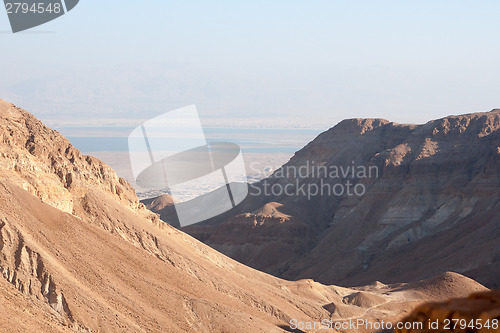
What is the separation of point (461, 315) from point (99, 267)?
33586 mm

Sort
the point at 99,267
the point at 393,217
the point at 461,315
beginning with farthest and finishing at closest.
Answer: the point at 393,217
the point at 99,267
the point at 461,315

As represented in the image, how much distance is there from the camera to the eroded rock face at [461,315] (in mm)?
3117

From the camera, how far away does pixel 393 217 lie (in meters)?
91.2

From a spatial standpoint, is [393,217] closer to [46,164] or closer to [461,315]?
[46,164]

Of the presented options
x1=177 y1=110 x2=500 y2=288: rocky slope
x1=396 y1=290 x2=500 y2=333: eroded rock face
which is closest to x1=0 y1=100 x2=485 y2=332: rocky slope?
x1=396 y1=290 x2=500 y2=333: eroded rock face

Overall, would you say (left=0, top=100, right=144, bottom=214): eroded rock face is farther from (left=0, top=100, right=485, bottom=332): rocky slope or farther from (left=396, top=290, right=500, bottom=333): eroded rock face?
(left=396, top=290, right=500, bottom=333): eroded rock face

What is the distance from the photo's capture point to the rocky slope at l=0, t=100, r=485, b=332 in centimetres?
3109

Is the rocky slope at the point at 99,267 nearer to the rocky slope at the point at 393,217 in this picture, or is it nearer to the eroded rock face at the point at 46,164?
the eroded rock face at the point at 46,164

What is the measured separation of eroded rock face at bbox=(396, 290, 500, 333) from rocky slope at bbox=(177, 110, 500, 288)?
227 ft

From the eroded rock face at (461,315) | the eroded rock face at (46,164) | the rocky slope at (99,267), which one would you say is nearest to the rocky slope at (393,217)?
the rocky slope at (99,267)

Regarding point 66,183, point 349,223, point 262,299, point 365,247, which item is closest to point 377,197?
point 349,223

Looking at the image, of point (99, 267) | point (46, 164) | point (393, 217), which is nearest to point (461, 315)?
point (99, 267)

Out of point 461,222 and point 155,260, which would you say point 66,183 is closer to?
point 155,260

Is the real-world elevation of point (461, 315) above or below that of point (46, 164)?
above
